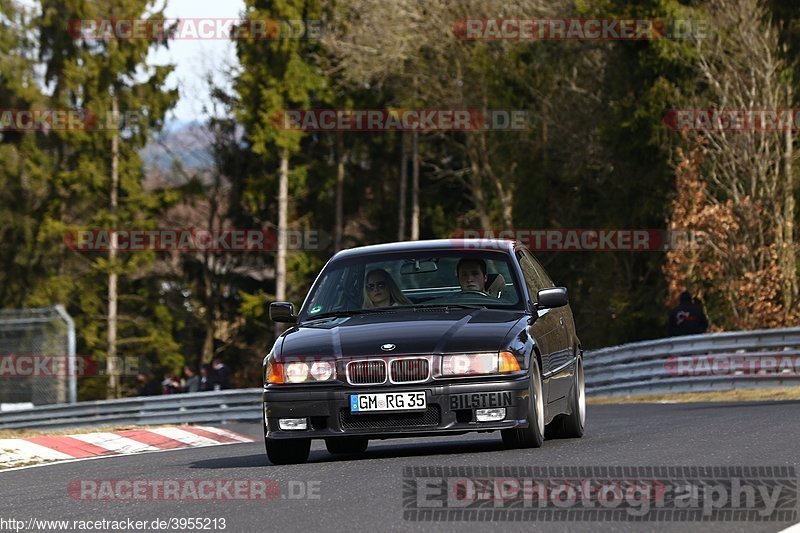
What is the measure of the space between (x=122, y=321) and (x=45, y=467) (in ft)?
149

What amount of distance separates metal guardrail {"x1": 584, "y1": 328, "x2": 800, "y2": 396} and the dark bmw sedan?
1155cm

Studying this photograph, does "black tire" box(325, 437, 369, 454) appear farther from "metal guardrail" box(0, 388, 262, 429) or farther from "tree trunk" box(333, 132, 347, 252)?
"tree trunk" box(333, 132, 347, 252)

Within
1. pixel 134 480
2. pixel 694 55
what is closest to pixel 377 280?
pixel 134 480

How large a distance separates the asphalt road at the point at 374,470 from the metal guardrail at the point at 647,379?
8320 millimetres

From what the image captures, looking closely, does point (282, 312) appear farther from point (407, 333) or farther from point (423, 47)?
point (423, 47)

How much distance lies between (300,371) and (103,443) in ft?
17.0

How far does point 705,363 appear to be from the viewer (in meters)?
23.5

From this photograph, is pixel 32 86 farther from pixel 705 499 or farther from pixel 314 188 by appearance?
pixel 705 499

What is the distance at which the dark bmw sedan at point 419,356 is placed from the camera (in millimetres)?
10008

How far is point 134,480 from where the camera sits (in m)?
9.73

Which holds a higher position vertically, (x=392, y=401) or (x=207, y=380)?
(x=392, y=401)

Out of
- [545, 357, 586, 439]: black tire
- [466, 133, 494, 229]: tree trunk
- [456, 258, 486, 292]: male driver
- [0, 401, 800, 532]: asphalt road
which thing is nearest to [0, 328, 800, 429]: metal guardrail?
[0, 401, 800, 532]: asphalt road

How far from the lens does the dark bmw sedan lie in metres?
10.0

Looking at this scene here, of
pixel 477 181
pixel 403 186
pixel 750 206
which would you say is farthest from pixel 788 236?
pixel 403 186
